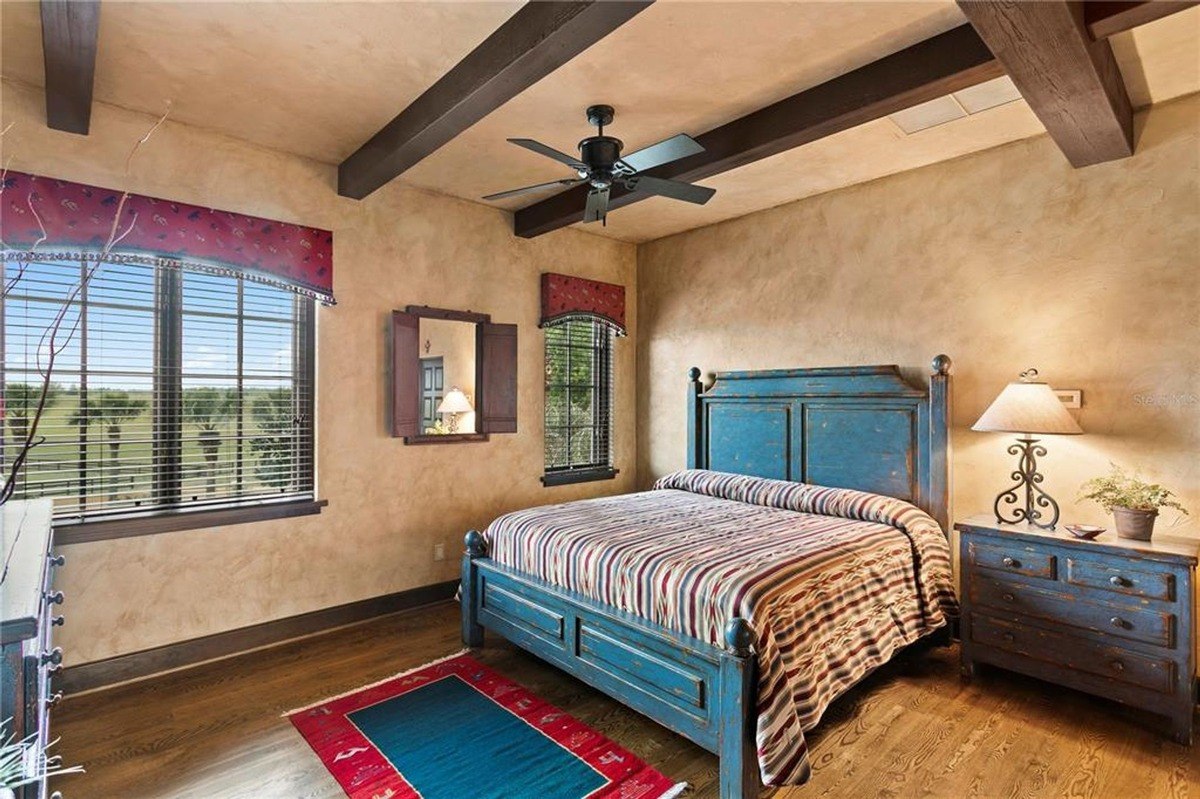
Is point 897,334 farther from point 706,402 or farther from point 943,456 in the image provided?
point 706,402

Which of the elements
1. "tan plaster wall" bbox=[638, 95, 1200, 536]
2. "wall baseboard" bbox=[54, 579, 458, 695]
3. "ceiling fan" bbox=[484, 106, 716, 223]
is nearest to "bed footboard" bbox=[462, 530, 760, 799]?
"wall baseboard" bbox=[54, 579, 458, 695]

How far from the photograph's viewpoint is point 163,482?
3184mm

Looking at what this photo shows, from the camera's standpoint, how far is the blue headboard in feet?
11.6

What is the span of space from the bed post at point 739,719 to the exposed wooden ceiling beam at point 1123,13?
7.25 ft

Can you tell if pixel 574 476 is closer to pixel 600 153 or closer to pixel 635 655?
pixel 635 655

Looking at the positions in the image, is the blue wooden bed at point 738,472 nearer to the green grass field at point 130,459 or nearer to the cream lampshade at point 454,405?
the cream lampshade at point 454,405

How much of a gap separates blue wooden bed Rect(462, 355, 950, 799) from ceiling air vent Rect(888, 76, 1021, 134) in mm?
1241

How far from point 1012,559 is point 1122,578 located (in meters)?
0.39

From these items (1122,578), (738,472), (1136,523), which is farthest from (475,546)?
(1136,523)

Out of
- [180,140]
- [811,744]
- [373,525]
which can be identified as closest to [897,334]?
[811,744]

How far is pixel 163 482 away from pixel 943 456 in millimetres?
4179

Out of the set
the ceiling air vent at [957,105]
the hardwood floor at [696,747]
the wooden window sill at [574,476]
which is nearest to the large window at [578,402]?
the wooden window sill at [574,476]

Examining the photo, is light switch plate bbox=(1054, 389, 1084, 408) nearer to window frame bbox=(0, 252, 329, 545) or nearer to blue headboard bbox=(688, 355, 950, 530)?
blue headboard bbox=(688, 355, 950, 530)

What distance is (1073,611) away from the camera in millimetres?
2695
